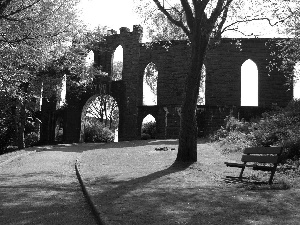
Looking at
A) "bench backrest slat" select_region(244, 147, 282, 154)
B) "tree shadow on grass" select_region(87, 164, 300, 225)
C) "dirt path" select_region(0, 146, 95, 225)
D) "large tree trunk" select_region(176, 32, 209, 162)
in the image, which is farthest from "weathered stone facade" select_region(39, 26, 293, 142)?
"tree shadow on grass" select_region(87, 164, 300, 225)

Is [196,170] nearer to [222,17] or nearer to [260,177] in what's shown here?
[260,177]

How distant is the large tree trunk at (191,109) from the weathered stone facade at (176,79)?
635 inches

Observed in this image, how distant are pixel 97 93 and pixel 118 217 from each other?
27154 millimetres

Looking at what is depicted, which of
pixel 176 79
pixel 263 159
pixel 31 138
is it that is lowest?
pixel 31 138

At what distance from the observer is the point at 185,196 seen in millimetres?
7082

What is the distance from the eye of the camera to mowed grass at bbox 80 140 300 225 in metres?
5.50

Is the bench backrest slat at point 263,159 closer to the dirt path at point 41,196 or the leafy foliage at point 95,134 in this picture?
the dirt path at point 41,196

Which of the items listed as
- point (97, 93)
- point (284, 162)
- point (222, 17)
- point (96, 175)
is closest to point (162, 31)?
point (222, 17)

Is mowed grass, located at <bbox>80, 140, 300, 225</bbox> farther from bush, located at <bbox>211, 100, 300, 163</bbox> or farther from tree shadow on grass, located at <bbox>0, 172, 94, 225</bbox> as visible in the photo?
bush, located at <bbox>211, 100, 300, 163</bbox>

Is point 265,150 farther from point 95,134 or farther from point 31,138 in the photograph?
point 31,138

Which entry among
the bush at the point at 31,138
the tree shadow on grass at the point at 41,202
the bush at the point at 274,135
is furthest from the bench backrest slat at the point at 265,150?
the bush at the point at 31,138

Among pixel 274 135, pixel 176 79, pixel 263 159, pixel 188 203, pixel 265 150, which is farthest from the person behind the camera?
pixel 176 79

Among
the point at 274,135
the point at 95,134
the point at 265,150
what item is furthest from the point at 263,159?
the point at 95,134

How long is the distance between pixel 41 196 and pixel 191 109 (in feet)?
20.1
